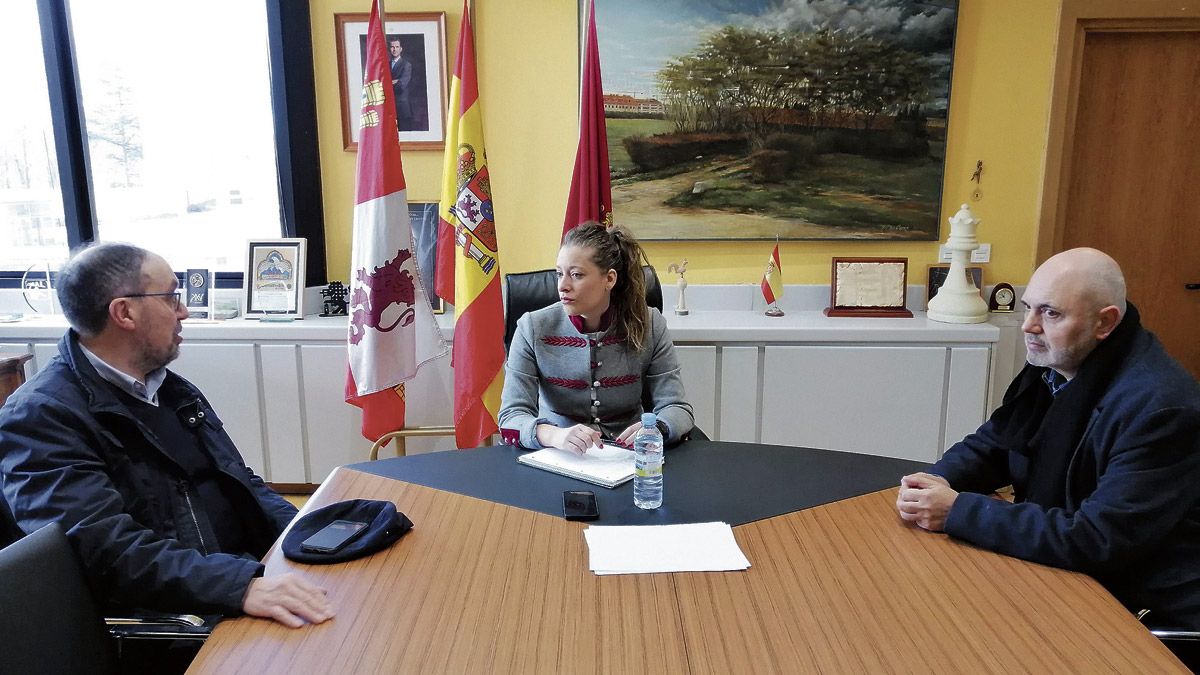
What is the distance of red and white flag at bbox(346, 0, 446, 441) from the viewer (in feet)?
9.27

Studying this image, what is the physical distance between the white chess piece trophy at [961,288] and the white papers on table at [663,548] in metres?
2.07

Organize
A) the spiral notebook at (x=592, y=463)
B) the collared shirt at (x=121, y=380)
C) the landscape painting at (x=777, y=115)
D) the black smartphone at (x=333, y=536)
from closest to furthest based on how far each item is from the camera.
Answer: the black smartphone at (x=333, y=536) → the collared shirt at (x=121, y=380) → the spiral notebook at (x=592, y=463) → the landscape painting at (x=777, y=115)

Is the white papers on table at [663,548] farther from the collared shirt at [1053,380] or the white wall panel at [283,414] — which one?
the white wall panel at [283,414]

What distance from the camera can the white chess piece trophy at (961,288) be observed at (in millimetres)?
3073

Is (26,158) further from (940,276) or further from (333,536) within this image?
(940,276)

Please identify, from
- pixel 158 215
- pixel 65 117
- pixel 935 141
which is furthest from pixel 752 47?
pixel 65 117

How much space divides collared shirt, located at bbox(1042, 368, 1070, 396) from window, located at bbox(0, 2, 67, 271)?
3804 mm

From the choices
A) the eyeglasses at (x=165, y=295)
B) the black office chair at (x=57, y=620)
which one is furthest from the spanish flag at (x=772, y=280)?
the black office chair at (x=57, y=620)

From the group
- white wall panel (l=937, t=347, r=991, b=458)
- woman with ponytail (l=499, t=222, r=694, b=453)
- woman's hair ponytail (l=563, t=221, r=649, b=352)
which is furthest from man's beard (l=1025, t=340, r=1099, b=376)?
white wall panel (l=937, t=347, r=991, b=458)

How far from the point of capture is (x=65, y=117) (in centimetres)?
324

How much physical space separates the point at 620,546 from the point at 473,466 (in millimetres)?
512

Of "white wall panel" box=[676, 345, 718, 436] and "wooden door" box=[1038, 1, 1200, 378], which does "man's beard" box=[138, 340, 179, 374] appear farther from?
"wooden door" box=[1038, 1, 1200, 378]

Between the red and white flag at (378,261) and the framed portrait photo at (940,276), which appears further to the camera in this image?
the framed portrait photo at (940,276)

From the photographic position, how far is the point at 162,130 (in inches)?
132
